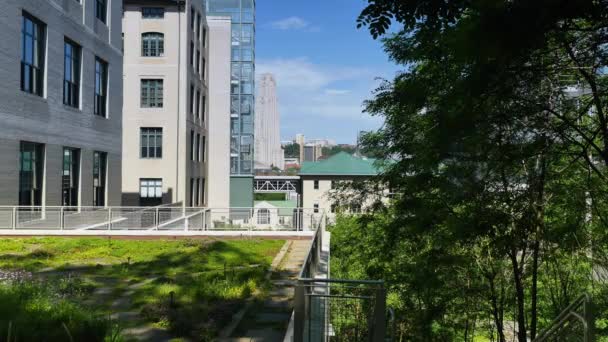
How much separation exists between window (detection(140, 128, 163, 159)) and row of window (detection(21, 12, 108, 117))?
12.7 metres

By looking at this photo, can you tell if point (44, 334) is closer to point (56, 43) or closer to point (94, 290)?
point (94, 290)

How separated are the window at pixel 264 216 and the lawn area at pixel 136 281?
2.65 meters

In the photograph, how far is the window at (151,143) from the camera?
36312mm

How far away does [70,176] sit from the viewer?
23.0m

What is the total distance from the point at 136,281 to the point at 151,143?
1059 inches

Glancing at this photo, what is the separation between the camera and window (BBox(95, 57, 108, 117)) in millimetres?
25906

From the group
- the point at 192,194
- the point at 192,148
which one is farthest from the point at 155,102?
the point at 192,194

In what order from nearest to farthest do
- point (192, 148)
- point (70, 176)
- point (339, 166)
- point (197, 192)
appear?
point (70, 176) < point (192, 148) < point (197, 192) < point (339, 166)

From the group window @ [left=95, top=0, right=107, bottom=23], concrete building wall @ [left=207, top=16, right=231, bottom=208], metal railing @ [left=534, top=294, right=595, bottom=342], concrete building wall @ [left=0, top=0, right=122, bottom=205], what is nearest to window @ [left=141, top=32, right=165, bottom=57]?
concrete building wall @ [left=0, top=0, right=122, bottom=205]

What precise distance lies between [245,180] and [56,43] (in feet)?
97.1

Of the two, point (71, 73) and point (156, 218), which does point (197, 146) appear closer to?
point (71, 73)

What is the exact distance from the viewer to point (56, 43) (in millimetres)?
21172

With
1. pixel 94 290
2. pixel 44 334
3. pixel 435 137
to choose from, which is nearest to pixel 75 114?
pixel 94 290

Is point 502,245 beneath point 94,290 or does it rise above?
above
